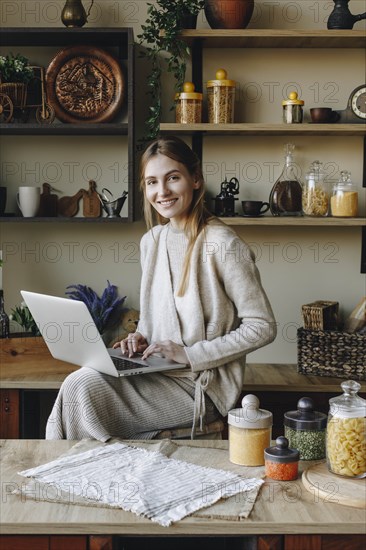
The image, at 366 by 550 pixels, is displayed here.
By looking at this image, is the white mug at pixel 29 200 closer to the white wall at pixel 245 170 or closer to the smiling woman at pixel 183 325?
the white wall at pixel 245 170

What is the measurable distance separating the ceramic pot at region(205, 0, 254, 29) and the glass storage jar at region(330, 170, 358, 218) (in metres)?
0.78

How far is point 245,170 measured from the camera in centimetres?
340

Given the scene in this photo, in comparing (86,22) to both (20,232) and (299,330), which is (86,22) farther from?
(299,330)

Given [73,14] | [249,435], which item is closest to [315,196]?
[73,14]

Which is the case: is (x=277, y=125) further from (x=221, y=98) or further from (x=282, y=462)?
(x=282, y=462)

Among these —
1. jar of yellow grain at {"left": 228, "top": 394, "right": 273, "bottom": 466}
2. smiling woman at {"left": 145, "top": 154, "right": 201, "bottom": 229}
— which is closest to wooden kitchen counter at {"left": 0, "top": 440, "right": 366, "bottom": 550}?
jar of yellow grain at {"left": 228, "top": 394, "right": 273, "bottom": 466}

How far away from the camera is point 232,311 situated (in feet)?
8.70

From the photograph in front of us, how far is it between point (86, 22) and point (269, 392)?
173cm

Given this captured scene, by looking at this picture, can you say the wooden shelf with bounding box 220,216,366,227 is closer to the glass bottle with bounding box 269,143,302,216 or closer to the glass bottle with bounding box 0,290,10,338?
the glass bottle with bounding box 269,143,302,216

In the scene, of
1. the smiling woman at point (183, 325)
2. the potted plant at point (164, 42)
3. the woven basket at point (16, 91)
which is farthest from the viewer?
the woven basket at point (16, 91)

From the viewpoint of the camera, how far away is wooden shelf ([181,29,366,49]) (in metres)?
3.12

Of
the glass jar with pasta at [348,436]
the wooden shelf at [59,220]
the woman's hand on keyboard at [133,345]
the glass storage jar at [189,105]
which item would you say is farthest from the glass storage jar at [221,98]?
the glass jar with pasta at [348,436]

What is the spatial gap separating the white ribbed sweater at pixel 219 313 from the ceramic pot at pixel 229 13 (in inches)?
38.3

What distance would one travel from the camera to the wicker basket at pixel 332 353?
9.94ft
